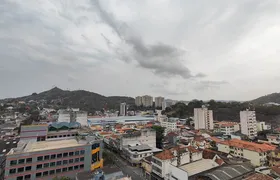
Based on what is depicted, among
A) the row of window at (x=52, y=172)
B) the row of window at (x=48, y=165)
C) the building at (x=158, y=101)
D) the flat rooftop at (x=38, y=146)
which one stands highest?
the building at (x=158, y=101)

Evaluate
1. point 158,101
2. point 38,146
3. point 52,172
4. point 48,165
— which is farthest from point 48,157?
point 158,101

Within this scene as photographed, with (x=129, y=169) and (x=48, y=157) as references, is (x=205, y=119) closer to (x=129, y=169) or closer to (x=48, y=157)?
(x=129, y=169)

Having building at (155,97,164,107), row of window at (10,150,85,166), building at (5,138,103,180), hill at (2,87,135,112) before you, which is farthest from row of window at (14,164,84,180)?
→ building at (155,97,164,107)

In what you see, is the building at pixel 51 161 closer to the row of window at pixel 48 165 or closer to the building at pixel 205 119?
the row of window at pixel 48 165

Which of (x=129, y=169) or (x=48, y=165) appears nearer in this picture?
(x=48, y=165)

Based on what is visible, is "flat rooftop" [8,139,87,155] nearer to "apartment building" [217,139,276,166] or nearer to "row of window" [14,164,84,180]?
"row of window" [14,164,84,180]

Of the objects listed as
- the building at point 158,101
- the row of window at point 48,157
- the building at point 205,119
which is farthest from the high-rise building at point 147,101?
the row of window at point 48,157
